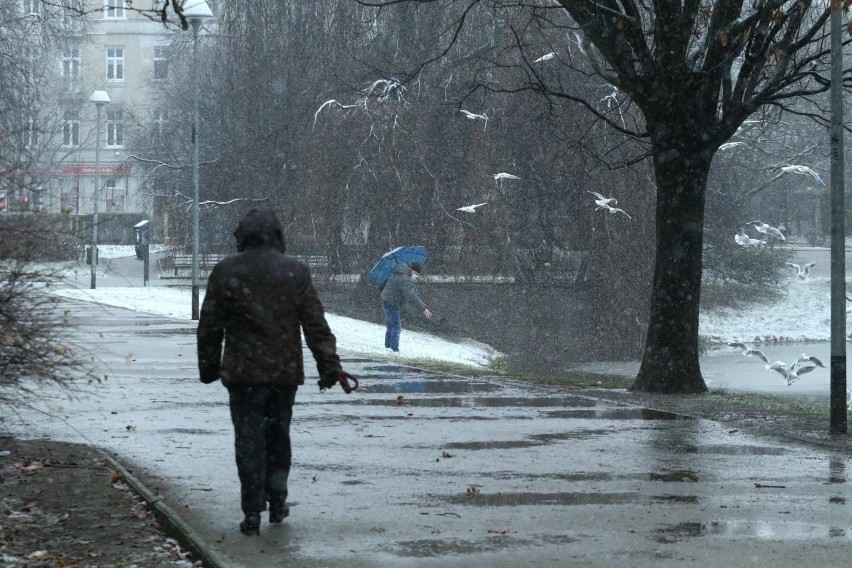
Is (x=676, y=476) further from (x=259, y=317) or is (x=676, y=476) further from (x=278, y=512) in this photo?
(x=259, y=317)

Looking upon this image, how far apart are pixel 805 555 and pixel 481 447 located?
446cm

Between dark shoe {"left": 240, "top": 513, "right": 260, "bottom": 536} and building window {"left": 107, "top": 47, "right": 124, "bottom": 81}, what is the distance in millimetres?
84112

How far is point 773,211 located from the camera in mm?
55906

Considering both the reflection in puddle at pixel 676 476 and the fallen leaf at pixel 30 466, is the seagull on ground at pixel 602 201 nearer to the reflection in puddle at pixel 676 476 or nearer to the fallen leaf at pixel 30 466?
the reflection in puddle at pixel 676 476

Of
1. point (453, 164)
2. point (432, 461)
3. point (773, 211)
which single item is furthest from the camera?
point (773, 211)

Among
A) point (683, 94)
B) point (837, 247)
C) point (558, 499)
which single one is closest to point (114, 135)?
point (683, 94)

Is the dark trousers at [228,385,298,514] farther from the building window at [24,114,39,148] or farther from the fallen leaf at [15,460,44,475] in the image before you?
the building window at [24,114,39,148]

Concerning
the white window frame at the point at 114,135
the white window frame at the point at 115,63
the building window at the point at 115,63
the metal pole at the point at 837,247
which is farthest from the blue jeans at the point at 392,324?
the building window at the point at 115,63

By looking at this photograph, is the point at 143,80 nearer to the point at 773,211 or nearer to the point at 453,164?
the point at 773,211

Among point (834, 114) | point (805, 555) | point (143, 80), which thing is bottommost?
point (805, 555)

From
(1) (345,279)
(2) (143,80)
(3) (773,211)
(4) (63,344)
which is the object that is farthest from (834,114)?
(2) (143,80)

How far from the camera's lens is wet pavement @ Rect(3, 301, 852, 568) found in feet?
24.5

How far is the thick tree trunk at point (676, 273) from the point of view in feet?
55.1

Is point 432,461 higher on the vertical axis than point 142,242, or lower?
lower
